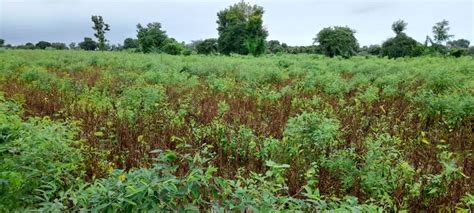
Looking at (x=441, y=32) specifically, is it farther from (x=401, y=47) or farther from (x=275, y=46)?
(x=275, y=46)

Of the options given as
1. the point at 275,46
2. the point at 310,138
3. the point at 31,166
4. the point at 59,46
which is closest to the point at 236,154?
the point at 310,138

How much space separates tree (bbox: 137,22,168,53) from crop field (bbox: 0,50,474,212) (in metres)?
41.1

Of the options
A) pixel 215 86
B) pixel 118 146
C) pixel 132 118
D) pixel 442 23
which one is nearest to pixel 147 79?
pixel 215 86

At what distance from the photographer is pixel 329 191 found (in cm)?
389

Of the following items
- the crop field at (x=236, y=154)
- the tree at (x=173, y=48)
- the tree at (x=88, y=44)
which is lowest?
the crop field at (x=236, y=154)

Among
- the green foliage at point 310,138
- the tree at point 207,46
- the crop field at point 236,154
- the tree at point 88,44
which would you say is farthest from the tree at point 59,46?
the green foliage at point 310,138

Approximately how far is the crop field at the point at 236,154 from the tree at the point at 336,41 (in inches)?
1351

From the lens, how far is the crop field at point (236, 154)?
236cm

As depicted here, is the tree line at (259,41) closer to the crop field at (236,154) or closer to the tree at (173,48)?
the tree at (173,48)

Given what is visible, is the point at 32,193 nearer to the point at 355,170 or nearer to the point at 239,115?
the point at 355,170

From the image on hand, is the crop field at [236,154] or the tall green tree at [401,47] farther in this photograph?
the tall green tree at [401,47]

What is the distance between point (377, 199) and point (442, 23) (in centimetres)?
3830

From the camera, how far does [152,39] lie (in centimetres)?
5059

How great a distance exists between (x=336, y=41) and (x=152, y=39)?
23115 millimetres
